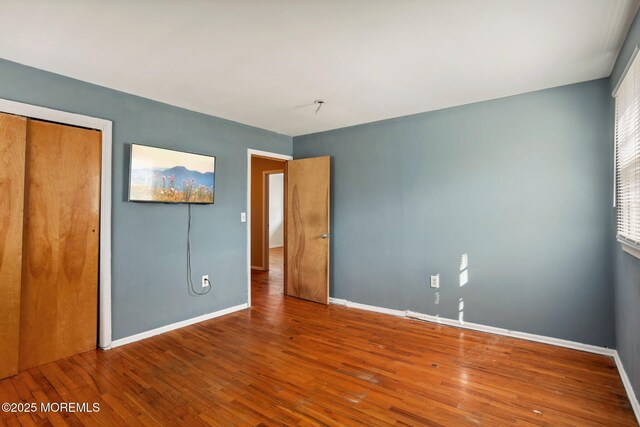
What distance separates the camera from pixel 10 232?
2395 millimetres

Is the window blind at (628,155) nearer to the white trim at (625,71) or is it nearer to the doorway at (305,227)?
the white trim at (625,71)

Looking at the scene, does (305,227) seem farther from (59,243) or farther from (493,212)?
(59,243)

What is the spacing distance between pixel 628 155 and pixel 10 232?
14.6 ft

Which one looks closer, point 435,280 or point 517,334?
point 517,334

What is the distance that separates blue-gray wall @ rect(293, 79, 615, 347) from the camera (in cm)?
281

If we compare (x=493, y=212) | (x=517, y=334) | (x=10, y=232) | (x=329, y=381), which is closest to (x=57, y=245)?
(x=10, y=232)

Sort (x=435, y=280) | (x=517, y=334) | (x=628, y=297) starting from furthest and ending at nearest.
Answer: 1. (x=435, y=280)
2. (x=517, y=334)
3. (x=628, y=297)

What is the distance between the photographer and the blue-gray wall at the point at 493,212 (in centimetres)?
281

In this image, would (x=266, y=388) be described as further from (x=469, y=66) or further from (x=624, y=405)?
(x=469, y=66)

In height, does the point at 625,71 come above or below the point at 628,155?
above

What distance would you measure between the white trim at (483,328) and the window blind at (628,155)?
108 centimetres

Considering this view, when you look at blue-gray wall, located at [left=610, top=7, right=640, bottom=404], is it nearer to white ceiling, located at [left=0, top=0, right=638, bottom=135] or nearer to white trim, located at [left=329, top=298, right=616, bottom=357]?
white ceiling, located at [left=0, top=0, right=638, bottom=135]

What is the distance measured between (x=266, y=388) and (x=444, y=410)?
119 cm

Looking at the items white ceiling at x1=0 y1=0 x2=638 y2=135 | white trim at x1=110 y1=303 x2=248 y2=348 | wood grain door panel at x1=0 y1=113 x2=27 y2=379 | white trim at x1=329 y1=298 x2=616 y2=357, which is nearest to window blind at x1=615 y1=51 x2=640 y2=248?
white ceiling at x1=0 y1=0 x2=638 y2=135
